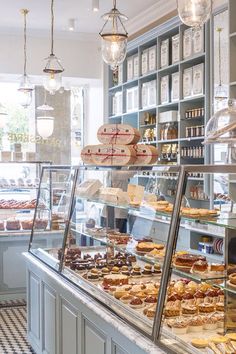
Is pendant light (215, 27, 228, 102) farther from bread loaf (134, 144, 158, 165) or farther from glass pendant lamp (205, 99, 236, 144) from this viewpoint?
bread loaf (134, 144, 158, 165)

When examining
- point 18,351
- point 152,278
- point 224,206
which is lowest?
point 18,351

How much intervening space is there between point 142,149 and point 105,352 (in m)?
1.36

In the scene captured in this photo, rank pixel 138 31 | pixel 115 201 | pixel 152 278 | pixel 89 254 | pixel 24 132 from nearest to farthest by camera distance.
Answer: pixel 152 278 → pixel 115 201 → pixel 89 254 → pixel 138 31 → pixel 24 132

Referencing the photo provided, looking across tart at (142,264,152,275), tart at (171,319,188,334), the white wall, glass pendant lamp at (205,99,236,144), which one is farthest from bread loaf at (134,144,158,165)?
the white wall

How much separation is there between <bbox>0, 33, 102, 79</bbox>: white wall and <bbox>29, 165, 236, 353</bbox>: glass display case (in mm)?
4570

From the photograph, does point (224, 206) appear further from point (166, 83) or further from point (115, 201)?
point (166, 83)

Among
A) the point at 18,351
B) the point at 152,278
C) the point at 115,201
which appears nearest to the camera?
the point at 152,278

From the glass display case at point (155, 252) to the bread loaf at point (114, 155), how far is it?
7cm

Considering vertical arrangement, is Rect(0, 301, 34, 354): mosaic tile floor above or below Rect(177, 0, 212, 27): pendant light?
below

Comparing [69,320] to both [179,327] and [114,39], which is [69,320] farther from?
[114,39]

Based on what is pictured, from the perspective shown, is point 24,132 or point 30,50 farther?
point 24,132

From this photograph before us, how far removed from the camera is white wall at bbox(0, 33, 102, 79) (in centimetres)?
865

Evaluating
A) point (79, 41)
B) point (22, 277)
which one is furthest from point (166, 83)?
point (22, 277)

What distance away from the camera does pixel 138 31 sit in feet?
26.9
